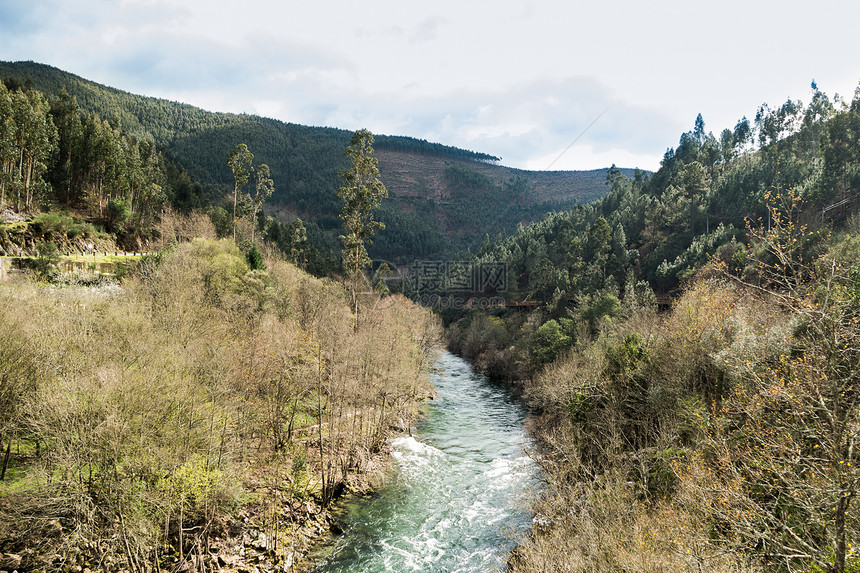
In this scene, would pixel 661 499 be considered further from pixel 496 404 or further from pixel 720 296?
pixel 496 404

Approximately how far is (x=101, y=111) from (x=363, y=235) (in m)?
142

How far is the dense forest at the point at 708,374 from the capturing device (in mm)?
10242

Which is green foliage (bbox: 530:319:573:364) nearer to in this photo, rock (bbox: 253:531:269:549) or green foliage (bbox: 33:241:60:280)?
rock (bbox: 253:531:269:549)

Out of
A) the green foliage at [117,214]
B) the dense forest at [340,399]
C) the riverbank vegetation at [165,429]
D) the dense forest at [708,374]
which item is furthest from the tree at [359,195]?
the green foliage at [117,214]

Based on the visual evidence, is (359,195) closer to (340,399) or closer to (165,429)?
(340,399)

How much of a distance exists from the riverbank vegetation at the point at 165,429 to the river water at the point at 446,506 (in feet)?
7.21

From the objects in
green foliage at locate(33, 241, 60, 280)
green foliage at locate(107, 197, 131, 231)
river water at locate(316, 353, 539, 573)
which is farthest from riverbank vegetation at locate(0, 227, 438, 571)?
green foliage at locate(107, 197, 131, 231)

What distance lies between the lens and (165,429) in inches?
686

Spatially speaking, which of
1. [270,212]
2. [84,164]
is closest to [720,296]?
[84,164]

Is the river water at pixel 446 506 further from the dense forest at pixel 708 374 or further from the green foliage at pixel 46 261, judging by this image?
the green foliage at pixel 46 261

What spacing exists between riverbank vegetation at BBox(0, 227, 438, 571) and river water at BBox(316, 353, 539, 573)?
7.21 ft

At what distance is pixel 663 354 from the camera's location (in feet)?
85.2

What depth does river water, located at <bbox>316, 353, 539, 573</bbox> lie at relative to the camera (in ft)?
65.3

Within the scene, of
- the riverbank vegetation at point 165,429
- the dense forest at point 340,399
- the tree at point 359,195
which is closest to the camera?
the dense forest at point 340,399
